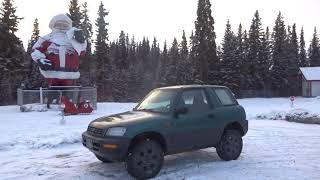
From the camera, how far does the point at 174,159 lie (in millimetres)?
10102

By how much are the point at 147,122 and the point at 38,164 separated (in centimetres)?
325

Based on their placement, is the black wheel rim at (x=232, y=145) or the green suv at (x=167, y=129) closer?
the green suv at (x=167, y=129)

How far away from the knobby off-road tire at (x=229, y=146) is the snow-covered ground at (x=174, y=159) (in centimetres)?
19

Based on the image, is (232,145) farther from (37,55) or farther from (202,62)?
(202,62)

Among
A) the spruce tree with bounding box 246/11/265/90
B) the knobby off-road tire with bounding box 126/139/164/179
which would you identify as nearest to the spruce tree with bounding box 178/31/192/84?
the spruce tree with bounding box 246/11/265/90

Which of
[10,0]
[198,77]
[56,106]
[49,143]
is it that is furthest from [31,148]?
[198,77]

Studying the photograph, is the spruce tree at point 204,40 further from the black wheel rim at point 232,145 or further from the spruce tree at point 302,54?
the black wheel rim at point 232,145

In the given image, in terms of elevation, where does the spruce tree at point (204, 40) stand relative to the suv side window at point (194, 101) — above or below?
above

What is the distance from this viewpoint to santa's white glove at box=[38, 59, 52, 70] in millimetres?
23859

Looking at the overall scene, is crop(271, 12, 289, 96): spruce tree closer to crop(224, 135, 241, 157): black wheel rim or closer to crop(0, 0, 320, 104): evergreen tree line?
crop(0, 0, 320, 104): evergreen tree line

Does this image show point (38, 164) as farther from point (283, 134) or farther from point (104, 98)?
point (104, 98)

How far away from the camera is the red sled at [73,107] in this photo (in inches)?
826

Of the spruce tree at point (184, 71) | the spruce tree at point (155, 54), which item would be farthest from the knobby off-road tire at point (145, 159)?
the spruce tree at point (155, 54)

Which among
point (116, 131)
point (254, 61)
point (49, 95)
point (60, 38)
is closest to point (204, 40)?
point (254, 61)
